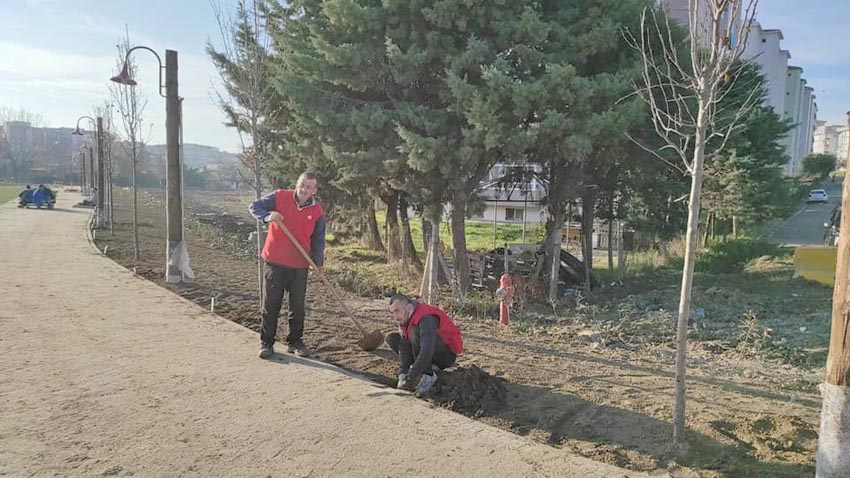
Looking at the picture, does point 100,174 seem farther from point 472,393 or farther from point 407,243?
point 472,393

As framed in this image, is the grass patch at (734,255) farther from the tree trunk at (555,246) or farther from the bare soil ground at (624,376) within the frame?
the tree trunk at (555,246)

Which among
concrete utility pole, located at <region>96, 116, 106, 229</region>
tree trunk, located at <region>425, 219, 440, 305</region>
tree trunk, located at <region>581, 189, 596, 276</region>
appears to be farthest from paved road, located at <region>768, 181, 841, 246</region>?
concrete utility pole, located at <region>96, 116, 106, 229</region>

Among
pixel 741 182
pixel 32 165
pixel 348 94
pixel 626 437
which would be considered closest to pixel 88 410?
pixel 626 437

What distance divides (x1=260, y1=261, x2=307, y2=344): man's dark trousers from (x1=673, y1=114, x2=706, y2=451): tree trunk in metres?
3.62

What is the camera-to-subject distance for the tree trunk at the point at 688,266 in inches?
142

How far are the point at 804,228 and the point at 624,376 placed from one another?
34860mm

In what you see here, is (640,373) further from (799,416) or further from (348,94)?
(348,94)

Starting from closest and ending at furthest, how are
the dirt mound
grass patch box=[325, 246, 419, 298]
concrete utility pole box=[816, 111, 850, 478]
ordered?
1. concrete utility pole box=[816, 111, 850, 478]
2. the dirt mound
3. grass patch box=[325, 246, 419, 298]

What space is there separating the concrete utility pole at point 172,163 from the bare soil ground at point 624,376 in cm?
62

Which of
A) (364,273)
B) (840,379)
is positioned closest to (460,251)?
(364,273)

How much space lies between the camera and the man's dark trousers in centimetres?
564

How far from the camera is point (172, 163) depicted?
33.3 ft

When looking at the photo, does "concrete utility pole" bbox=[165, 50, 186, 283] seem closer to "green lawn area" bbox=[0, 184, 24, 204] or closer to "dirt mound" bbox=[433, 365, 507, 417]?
"dirt mound" bbox=[433, 365, 507, 417]

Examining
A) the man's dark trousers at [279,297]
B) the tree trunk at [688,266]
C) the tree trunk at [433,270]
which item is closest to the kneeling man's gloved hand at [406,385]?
the man's dark trousers at [279,297]
